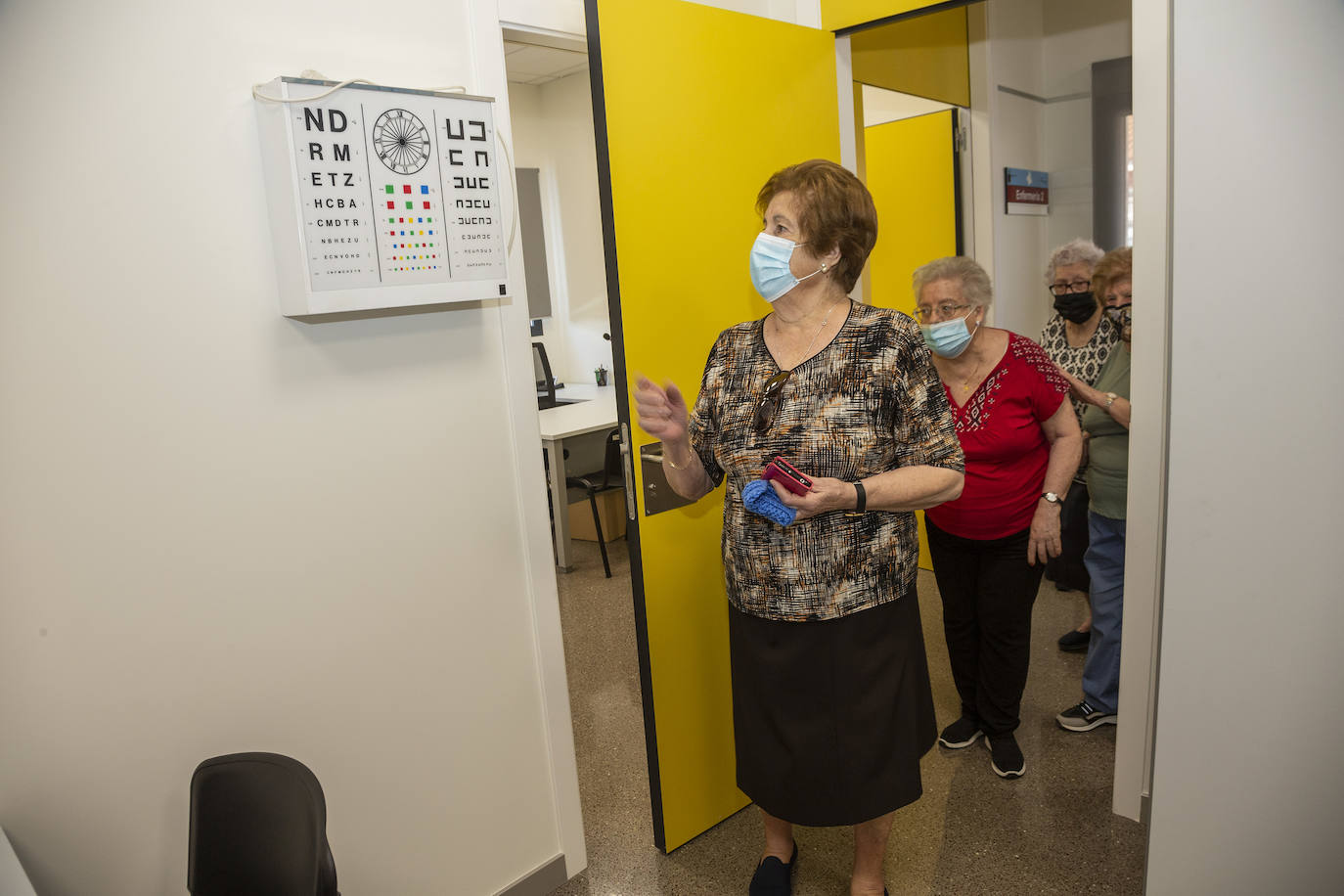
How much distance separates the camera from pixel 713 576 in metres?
2.32

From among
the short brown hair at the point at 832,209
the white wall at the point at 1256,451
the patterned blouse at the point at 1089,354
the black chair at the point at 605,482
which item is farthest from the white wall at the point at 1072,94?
the white wall at the point at 1256,451

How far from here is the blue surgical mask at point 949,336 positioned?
2.32 metres

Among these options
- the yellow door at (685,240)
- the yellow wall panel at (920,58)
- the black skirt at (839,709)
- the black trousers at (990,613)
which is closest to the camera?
the black skirt at (839,709)

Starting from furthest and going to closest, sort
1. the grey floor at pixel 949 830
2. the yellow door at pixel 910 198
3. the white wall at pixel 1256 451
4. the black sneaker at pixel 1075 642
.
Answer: the yellow door at pixel 910 198 → the black sneaker at pixel 1075 642 → the grey floor at pixel 949 830 → the white wall at pixel 1256 451

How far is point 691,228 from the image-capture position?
215 centimetres

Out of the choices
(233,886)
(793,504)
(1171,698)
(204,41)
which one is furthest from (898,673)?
(204,41)

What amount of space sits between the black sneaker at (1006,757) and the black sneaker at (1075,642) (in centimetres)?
88

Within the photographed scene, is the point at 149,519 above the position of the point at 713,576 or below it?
above

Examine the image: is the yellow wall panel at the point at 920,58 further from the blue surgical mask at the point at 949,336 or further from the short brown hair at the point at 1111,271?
the blue surgical mask at the point at 949,336

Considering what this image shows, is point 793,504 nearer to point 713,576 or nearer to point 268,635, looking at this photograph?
point 713,576

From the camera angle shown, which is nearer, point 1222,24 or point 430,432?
point 1222,24

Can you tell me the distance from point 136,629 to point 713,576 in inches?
52.2

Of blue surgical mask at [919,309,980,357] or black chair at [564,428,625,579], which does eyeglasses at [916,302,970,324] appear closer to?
blue surgical mask at [919,309,980,357]

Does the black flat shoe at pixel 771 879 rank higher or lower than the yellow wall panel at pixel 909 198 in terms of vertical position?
lower
